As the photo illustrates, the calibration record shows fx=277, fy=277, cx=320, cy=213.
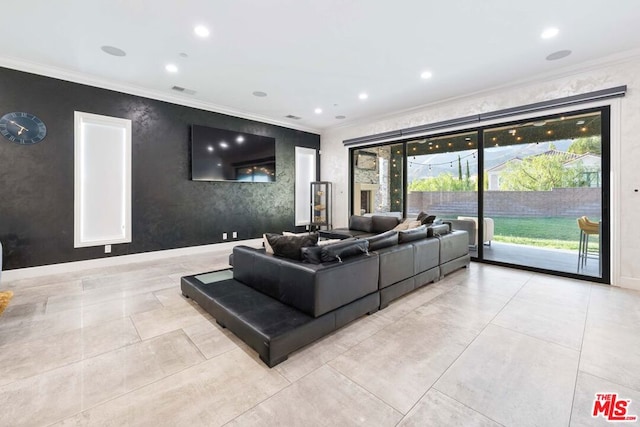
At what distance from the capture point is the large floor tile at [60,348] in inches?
76.9

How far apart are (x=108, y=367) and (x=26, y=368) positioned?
564 millimetres

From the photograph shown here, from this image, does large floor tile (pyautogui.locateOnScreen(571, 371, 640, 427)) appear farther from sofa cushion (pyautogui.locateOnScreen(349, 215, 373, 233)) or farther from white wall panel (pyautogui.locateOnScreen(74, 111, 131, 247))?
white wall panel (pyautogui.locateOnScreen(74, 111, 131, 247))

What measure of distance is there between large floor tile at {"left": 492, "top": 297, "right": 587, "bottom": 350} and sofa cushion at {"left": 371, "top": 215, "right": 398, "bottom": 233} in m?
2.69

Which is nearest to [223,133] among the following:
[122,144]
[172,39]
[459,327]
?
[122,144]

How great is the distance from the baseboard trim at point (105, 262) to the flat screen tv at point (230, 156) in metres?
1.42

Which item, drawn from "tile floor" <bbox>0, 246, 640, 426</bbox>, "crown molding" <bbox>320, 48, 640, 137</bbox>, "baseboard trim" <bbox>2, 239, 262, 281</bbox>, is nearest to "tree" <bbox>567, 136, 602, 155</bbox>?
"crown molding" <bbox>320, 48, 640, 137</bbox>

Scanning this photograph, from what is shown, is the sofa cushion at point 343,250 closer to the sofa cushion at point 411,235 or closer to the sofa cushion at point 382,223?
the sofa cushion at point 411,235

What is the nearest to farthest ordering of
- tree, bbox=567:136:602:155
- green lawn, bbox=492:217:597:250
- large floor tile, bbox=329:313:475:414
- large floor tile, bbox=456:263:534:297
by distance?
1. large floor tile, bbox=329:313:475:414
2. large floor tile, bbox=456:263:534:297
3. tree, bbox=567:136:602:155
4. green lawn, bbox=492:217:597:250

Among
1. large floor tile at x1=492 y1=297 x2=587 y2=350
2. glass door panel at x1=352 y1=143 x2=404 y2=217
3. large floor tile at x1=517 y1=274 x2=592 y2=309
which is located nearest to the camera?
large floor tile at x1=492 y1=297 x2=587 y2=350

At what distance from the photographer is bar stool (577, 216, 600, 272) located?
399 cm

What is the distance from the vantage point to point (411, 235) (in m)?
3.51

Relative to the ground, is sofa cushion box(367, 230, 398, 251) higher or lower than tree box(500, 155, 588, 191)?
lower

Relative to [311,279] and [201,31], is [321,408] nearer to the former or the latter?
[311,279]

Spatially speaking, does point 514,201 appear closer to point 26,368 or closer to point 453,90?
point 453,90
